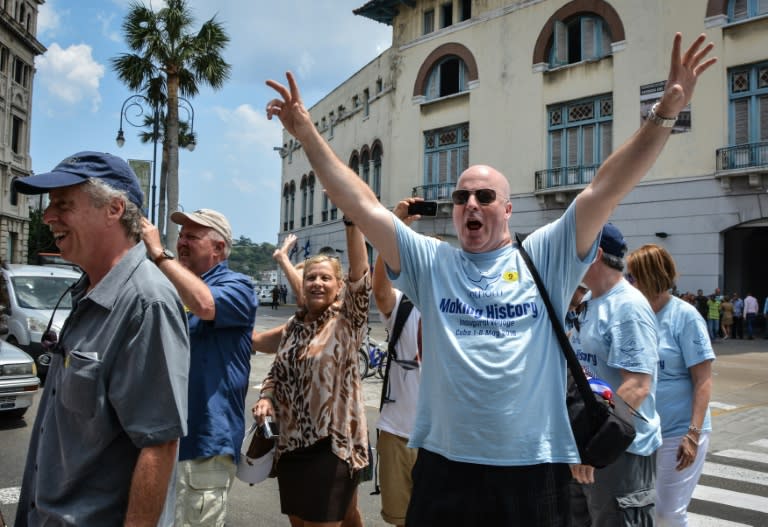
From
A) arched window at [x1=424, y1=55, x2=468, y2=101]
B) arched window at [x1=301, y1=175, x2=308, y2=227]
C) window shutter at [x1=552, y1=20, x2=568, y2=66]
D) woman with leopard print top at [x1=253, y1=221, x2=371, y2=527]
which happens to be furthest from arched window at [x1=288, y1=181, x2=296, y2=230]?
woman with leopard print top at [x1=253, y1=221, x2=371, y2=527]

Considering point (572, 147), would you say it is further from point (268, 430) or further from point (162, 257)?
point (162, 257)

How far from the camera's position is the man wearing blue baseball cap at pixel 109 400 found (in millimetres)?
1896

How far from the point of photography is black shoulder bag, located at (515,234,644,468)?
2387 millimetres

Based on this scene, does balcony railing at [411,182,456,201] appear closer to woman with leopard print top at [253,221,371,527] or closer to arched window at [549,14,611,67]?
arched window at [549,14,611,67]

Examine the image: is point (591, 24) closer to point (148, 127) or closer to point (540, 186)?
point (540, 186)

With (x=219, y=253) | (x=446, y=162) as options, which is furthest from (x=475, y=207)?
(x=446, y=162)

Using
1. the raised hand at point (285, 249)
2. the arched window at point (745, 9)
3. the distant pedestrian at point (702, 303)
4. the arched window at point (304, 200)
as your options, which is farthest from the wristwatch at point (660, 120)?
the arched window at point (304, 200)

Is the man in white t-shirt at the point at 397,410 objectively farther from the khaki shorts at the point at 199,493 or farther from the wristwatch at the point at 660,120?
the wristwatch at the point at 660,120

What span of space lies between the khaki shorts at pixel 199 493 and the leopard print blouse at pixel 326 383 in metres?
0.51

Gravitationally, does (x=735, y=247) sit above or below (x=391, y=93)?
below

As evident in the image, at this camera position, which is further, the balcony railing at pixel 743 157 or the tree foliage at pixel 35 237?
the tree foliage at pixel 35 237

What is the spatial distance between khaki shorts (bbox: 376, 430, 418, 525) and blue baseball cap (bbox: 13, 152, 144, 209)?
7.67 feet

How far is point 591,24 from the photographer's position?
24.8 m

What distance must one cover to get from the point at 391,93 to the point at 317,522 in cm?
3129
